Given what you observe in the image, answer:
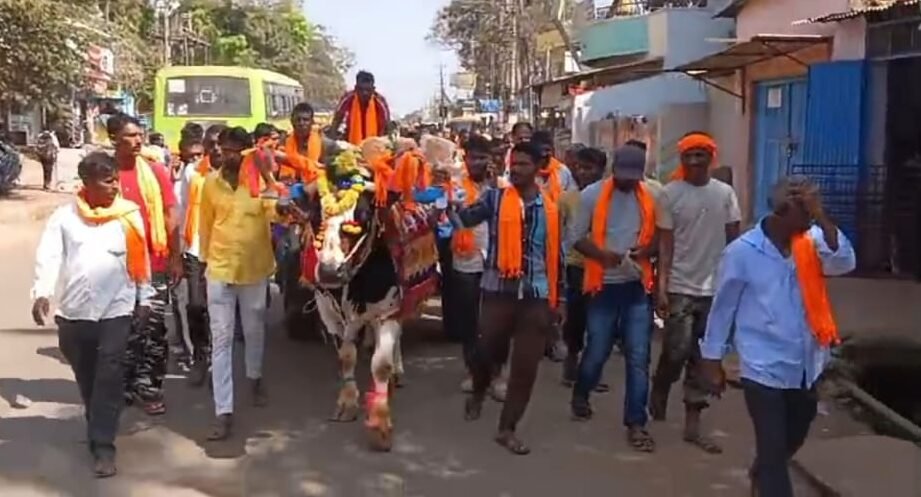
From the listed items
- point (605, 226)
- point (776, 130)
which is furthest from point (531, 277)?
point (776, 130)

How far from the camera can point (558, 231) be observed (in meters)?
6.77

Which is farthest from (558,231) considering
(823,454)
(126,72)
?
(126,72)

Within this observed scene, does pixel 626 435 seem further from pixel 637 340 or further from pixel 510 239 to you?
pixel 510 239

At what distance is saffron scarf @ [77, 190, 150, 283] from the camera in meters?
6.17

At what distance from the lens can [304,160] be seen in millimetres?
7859

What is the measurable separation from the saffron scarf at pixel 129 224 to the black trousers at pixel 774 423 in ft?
10.1

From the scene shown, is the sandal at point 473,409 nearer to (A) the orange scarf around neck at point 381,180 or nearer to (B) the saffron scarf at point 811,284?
(A) the orange scarf around neck at point 381,180

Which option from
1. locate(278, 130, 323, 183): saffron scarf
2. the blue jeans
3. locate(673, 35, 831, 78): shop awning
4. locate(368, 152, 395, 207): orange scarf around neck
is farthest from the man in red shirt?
locate(673, 35, 831, 78): shop awning

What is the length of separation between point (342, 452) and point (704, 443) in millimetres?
1967

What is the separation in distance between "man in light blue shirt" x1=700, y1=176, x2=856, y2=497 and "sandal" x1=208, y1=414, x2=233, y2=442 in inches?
124

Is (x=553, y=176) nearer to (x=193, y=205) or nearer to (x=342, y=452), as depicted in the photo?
(x=193, y=205)

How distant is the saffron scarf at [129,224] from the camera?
6172mm

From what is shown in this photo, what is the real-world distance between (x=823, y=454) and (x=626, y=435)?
1.13m

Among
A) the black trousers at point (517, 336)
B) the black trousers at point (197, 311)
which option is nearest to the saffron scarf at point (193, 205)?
the black trousers at point (197, 311)
